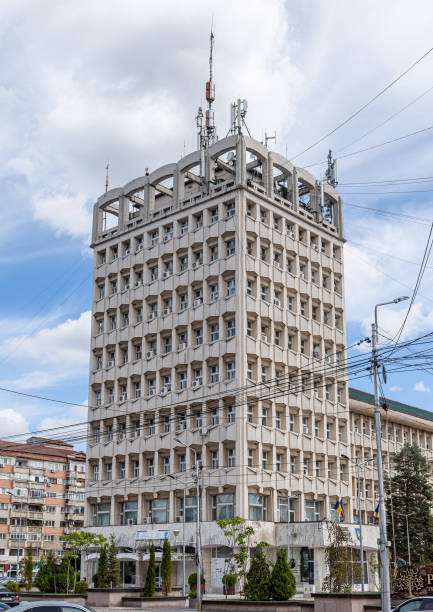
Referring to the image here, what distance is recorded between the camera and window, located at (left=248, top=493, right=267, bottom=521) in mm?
59672

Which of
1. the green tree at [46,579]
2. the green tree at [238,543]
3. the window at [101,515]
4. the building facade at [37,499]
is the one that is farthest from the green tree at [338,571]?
the building facade at [37,499]

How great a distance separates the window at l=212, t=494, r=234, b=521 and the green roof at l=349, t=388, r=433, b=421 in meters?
26.3

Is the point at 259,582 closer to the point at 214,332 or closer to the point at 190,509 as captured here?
the point at 190,509

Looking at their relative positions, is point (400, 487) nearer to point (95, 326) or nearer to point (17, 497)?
A: point (95, 326)

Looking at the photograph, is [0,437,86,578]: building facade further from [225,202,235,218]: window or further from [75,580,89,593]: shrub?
[75,580,89,593]: shrub

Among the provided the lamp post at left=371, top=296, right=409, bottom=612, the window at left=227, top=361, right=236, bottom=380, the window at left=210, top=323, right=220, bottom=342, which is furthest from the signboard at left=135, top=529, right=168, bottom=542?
the lamp post at left=371, top=296, right=409, bottom=612

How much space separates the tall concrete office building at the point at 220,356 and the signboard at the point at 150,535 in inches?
51.6

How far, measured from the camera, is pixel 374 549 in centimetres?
6425

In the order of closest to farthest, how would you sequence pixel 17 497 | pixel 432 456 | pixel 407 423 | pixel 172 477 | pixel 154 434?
pixel 172 477 → pixel 154 434 → pixel 407 423 → pixel 432 456 → pixel 17 497

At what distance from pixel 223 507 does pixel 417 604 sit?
1319 inches

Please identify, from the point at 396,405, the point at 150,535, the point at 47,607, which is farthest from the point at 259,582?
the point at 396,405

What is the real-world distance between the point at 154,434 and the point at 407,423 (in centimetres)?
3736

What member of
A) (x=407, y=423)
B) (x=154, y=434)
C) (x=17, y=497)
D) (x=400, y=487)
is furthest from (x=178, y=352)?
(x=17, y=497)

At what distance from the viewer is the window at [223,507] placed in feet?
195
